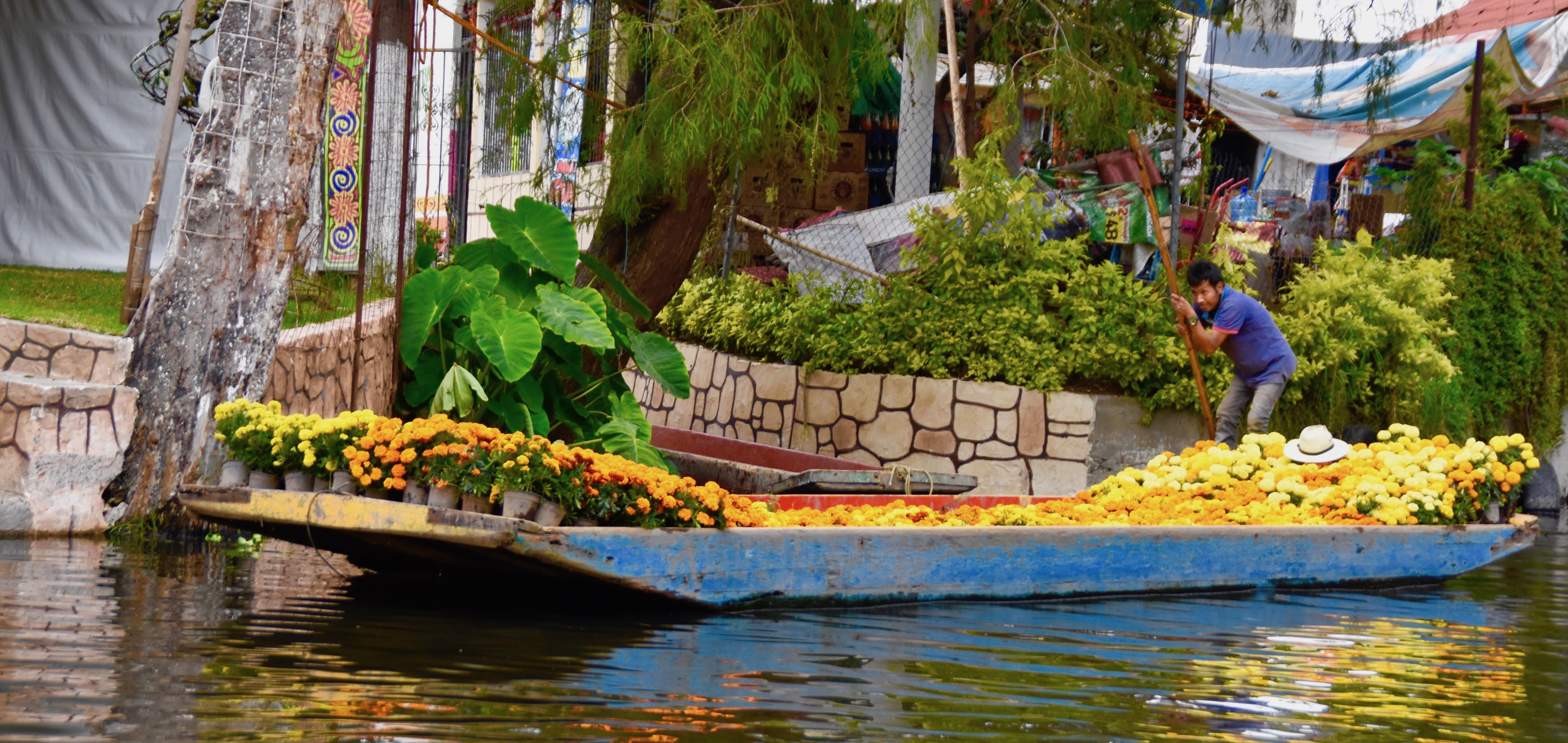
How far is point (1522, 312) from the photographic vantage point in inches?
501

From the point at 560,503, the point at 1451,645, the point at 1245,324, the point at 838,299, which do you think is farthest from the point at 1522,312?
the point at 560,503

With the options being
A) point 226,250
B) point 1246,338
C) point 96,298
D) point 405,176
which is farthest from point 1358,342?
point 96,298

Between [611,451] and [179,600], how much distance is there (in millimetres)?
2765

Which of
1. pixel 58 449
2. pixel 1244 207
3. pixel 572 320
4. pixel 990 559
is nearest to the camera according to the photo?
pixel 990 559

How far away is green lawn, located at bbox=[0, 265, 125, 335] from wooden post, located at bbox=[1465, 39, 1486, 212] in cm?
1056

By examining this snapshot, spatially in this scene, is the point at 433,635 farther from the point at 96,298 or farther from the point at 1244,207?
the point at 1244,207

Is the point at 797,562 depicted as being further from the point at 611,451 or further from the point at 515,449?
the point at 611,451

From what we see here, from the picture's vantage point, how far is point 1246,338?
932cm

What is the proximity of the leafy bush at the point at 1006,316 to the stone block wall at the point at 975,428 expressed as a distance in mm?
119

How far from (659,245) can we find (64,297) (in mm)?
4034

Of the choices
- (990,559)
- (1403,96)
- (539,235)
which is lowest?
(990,559)

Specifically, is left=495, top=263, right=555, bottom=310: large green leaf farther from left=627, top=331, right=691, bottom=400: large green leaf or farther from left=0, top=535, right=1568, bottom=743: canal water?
left=0, top=535, right=1568, bottom=743: canal water

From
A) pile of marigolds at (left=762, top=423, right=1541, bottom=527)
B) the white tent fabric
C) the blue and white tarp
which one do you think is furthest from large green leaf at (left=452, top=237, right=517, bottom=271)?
the blue and white tarp

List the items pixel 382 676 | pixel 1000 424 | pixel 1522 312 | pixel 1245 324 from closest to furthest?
pixel 382 676
pixel 1245 324
pixel 1000 424
pixel 1522 312
